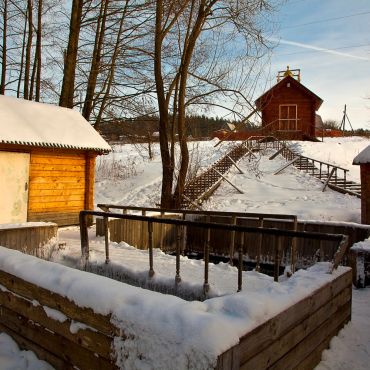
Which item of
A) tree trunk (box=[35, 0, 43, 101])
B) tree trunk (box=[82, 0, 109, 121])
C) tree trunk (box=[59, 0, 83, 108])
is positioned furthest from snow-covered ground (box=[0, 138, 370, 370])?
tree trunk (box=[35, 0, 43, 101])

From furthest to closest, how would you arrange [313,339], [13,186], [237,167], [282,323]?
Result: [237,167], [13,186], [313,339], [282,323]

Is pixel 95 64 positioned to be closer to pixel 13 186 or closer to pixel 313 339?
pixel 13 186

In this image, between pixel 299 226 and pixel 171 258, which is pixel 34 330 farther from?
pixel 299 226

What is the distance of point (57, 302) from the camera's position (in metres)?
2.95

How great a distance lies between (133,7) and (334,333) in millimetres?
14108

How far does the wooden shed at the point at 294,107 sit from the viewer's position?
102ft

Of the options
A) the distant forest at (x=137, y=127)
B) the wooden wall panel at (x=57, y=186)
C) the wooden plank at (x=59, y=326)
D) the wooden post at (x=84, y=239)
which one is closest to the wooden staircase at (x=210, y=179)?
the distant forest at (x=137, y=127)

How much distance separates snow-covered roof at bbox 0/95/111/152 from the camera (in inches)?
377

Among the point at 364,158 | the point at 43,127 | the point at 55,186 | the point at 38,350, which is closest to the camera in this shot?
the point at 38,350

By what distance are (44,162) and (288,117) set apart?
2534 cm

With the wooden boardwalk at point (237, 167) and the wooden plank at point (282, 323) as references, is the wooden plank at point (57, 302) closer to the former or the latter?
the wooden plank at point (282, 323)

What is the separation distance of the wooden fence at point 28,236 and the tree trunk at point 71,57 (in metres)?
8.59

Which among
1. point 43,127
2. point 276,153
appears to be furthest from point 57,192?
point 276,153

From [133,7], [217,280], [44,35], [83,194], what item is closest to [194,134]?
[133,7]
